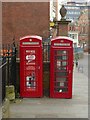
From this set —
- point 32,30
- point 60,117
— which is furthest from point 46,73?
point 32,30

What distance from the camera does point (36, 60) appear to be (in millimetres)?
13195

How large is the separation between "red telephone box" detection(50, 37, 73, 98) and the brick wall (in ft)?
45.3

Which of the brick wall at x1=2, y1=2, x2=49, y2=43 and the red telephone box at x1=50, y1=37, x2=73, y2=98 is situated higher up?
the brick wall at x1=2, y1=2, x2=49, y2=43

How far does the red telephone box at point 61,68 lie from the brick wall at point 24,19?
13.8m

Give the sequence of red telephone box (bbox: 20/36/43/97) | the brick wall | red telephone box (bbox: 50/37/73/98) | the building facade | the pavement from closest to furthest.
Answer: the pavement, red telephone box (bbox: 20/36/43/97), red telephone box (bbox: 50/37/73/98), the brick wall, the building facade

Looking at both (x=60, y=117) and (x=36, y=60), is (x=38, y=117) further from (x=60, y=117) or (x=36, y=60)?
(x=36, y=60)

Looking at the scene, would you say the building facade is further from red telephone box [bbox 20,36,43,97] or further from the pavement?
the pavement

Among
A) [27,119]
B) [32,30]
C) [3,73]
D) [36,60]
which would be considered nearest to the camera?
[27,119]

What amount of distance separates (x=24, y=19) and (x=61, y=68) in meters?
14.9

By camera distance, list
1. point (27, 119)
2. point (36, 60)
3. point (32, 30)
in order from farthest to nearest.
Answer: point (32, 30), point (36, 60), point (27, 119)

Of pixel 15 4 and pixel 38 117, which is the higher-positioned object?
pixel 15 4

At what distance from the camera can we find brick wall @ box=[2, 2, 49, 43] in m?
27.3

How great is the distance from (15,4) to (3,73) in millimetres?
16373

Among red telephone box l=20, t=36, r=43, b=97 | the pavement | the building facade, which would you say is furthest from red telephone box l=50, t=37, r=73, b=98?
the building facade
